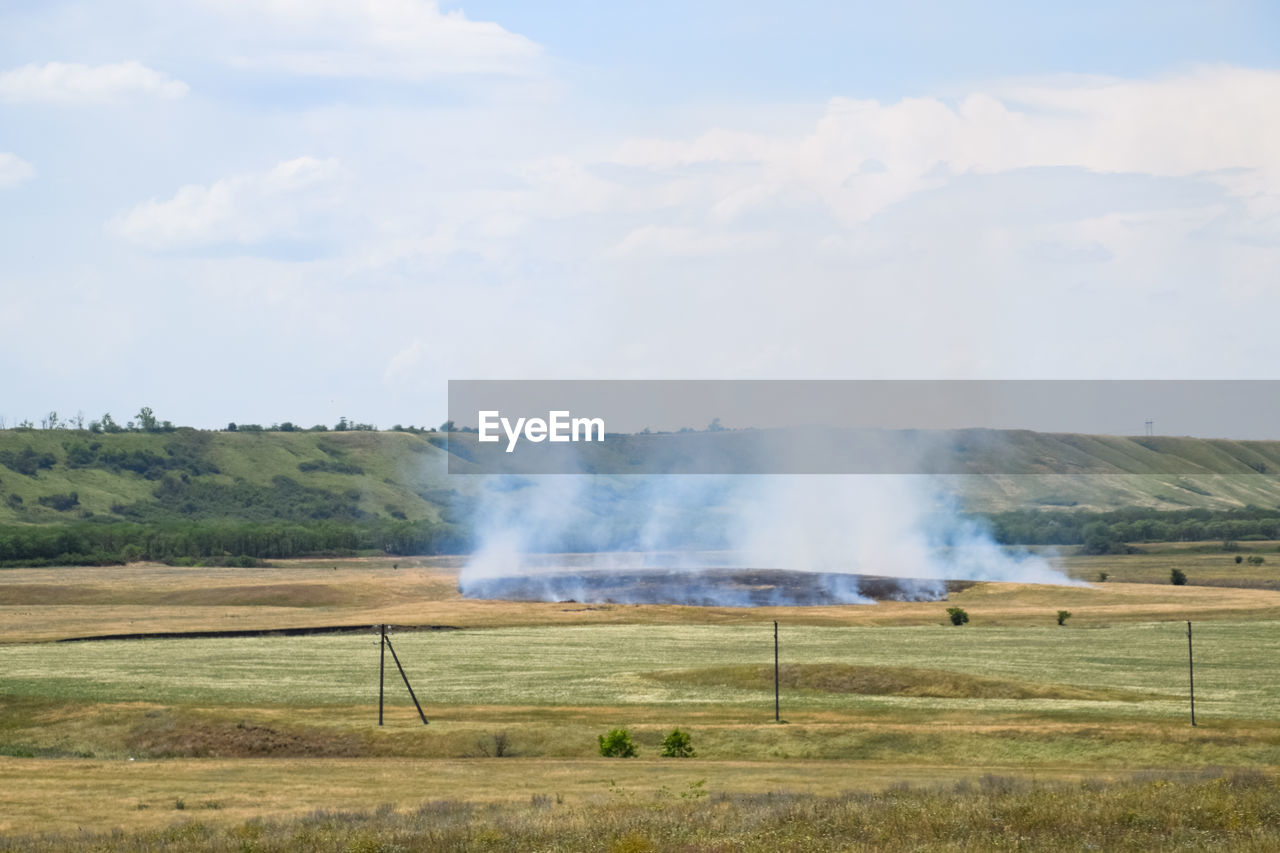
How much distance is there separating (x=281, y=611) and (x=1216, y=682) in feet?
245

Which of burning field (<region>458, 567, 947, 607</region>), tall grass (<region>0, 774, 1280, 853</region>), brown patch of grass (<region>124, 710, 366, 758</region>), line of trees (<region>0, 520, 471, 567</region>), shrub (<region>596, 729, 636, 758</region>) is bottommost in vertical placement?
brown patch of grass (<region>124, 710, 366, 758</region>)

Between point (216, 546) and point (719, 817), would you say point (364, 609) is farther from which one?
point (719, 817)

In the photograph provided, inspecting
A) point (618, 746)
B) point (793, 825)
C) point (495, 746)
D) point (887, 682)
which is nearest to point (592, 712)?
point (495, 746)

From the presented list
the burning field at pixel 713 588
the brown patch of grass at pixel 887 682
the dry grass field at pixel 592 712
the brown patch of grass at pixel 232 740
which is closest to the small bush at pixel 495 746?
the dry grass field at pixel 592 712

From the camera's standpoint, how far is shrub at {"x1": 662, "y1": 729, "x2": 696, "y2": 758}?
150ft

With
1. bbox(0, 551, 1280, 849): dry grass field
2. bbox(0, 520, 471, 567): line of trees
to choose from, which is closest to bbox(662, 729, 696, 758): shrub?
bbox(0, 551, 1280, 849): dry grass field

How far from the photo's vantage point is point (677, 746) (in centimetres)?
4591

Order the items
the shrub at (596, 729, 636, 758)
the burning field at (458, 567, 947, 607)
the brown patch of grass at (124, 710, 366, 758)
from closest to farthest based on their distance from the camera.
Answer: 1. the shrub at (596, 729, 636, 758)
2. the brown patch of grass at (124, 710, 366, 758)
3. the burning field at (458, 567, 947, 607)

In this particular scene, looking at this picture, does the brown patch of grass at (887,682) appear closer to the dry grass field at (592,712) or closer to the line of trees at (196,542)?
the dry grass field at (592,712)

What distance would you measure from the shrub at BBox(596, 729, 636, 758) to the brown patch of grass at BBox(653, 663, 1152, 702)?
704 inches

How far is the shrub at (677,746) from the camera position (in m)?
45.7

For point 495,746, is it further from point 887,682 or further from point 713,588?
point 713,588

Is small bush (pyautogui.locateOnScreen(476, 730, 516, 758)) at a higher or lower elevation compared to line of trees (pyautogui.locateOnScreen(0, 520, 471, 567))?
lower

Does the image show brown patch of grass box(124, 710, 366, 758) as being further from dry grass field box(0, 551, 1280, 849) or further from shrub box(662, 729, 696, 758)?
shrub box(662, 729, 696, 758)
